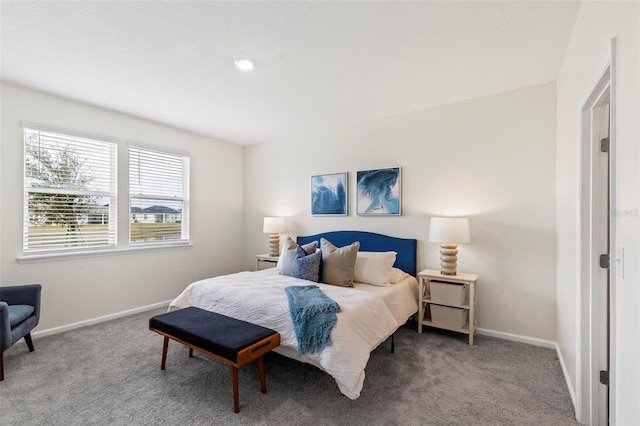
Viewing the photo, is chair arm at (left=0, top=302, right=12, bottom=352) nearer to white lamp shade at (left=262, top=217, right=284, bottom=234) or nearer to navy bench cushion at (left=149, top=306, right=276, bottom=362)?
navy bench cushion at (left=149, top=306, right=276, bottom=362)

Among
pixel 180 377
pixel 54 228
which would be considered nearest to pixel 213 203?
pixel 54 228

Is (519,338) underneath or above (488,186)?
underneath

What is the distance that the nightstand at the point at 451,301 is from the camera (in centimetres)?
303

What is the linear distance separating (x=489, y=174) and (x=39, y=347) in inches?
191

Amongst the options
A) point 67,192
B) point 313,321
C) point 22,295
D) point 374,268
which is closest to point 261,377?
point 313,321

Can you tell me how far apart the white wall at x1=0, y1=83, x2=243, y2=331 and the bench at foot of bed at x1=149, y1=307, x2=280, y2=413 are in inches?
64.1

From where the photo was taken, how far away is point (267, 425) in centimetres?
184

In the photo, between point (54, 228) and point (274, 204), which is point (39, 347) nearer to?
point (54, 228)

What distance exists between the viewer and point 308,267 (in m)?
3.27

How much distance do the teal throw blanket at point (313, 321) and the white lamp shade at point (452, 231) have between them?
1.41m

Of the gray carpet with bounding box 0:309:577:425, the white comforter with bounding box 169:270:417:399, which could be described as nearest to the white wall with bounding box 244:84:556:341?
the gray carpet with bounding box 0:309:577:425

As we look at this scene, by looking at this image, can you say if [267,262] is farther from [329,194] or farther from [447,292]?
[447,292]

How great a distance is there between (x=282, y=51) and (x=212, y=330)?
2215 millimetres

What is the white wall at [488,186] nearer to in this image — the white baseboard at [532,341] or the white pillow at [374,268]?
the white baseboard at [532,341]
